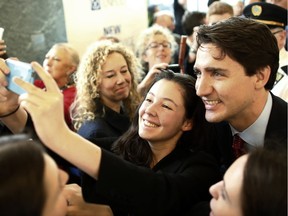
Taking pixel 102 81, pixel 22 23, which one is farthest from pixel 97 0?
pixel 102 81

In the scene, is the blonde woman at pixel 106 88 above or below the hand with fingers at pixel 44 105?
below

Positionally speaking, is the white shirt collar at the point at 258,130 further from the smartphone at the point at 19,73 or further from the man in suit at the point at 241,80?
the smartphone at the point at 19,73

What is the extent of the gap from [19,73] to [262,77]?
0.85m

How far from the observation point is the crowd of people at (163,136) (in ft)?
3.02

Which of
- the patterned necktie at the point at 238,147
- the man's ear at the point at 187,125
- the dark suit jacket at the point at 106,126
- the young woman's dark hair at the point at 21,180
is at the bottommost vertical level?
the dark suit jacket at the point at 106,126

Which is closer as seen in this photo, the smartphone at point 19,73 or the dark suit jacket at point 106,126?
the smartphone at point 19,73

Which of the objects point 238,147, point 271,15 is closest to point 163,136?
point 238,147

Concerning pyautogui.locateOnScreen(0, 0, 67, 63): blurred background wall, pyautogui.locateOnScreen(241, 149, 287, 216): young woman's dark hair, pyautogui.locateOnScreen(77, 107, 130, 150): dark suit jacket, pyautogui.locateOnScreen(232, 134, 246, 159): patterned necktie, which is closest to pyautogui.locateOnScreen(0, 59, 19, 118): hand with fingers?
pyautogui.locateOnScreen(77, 107, 130, 150): dark suit jacket

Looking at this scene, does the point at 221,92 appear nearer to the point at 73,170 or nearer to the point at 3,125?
the point at 73,170

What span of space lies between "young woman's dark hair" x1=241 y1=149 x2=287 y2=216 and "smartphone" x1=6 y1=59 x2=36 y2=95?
61cm

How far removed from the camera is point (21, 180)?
0.86 metres

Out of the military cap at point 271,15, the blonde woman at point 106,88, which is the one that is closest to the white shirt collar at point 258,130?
the blonde woman at point 106,88

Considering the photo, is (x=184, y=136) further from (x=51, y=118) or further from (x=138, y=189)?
(x=51, y=118)

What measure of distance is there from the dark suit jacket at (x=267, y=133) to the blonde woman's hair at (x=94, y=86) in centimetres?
81
